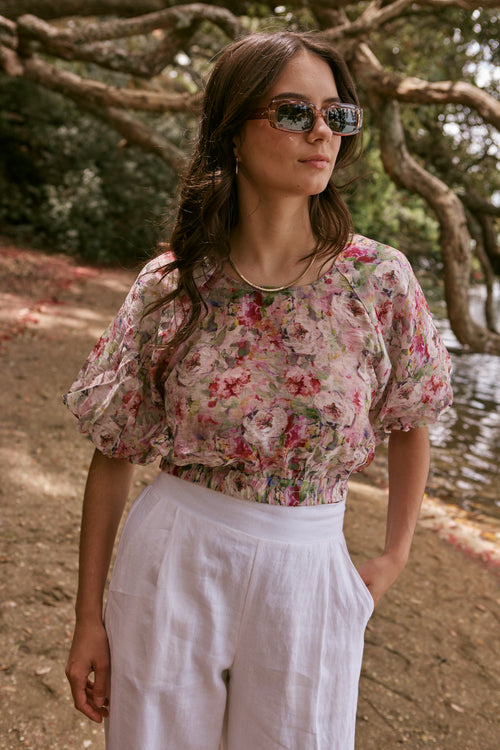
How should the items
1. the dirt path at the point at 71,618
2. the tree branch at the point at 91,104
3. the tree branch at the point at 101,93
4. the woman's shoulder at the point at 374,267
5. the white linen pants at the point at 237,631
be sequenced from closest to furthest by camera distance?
the white linen pants at the point at 237,631, the woman's shoulder at the point at 374,267, the dirt path at the point at 71,618, the tree branch at the point at 101,93, the tree branch at the point at 91,104

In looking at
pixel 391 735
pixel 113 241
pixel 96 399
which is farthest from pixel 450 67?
pixel 96 399

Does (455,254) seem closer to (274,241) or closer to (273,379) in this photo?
(274,241)

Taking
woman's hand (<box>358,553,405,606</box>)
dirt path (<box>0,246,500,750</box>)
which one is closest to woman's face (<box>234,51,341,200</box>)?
woman's hand (<box>358,553,405,606</box>)

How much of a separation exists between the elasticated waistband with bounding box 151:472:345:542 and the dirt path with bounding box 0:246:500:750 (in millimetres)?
1621

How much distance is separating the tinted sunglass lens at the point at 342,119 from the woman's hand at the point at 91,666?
114 centimetres

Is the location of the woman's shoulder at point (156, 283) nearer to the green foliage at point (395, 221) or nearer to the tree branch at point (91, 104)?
the tree branch at point (91, 104)

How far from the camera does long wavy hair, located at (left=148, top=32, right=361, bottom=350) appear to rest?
1461mm

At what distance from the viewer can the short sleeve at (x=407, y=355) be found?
1.50m

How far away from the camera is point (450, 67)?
909 cm

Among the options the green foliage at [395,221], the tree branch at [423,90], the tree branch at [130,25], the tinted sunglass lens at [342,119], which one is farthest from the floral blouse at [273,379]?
the green foliage at [395,221]

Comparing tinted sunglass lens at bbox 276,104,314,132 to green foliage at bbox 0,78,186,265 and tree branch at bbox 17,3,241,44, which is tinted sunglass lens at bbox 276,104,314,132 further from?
green foliage at bbox 0,78,186,265

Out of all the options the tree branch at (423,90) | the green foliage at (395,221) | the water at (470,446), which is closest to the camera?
the water at (470,446)

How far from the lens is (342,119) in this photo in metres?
1.51

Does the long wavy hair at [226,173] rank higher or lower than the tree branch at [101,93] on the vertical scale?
higher
